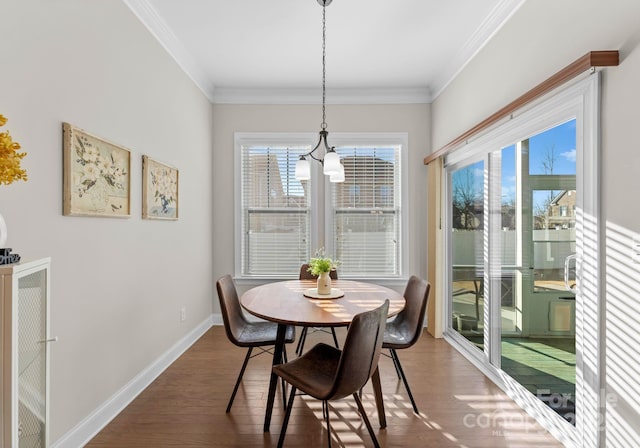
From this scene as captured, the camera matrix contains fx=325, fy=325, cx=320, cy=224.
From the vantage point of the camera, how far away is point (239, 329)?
96.0 inches

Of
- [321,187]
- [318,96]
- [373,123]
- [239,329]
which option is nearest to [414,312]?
[239,329]

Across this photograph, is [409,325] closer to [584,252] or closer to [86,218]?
[584,252]

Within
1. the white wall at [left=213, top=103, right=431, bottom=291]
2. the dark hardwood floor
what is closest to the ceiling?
the white wall at [left=213, top=103, right=431, bottom=291]

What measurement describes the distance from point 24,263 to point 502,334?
2953 mm

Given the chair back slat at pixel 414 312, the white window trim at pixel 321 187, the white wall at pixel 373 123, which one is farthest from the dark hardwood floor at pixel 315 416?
the white wall at pixel 373 123

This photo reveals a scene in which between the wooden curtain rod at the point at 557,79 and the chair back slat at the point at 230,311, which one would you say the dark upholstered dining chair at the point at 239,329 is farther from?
the wooden curtain rod at the point at 557,79

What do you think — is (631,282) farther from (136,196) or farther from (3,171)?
(136,196)

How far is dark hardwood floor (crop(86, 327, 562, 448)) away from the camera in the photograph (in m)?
1.92

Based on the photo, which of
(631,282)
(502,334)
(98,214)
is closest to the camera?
(631,282)

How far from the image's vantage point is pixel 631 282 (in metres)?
1.43

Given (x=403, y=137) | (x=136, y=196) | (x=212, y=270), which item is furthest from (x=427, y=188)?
(x=136, y=196)

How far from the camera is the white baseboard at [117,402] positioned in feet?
5.92

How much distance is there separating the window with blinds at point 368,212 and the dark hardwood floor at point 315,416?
4.48 feet

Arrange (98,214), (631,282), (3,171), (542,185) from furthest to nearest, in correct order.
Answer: (542,185)
(98,214)
(631,282)
(3,171)
